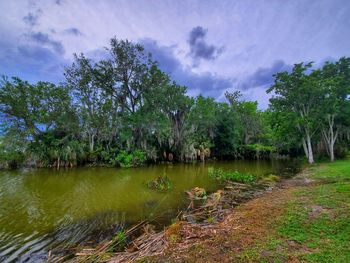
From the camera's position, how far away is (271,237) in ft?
15.9

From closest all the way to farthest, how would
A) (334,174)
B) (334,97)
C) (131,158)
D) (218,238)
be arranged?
(218,238), (334,174), (334,97), (131,158)

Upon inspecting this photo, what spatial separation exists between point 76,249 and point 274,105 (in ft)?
73.5

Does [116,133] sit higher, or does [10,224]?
[116,133]

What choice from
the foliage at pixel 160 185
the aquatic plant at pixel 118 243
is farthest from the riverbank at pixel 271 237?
the foliage at pixel 160 185

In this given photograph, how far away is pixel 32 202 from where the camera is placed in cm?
985

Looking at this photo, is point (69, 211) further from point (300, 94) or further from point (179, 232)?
point (300, 94)

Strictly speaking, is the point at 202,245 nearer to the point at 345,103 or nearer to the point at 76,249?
the point at 76,249

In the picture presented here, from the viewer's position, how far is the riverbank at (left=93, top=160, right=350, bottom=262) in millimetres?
4051

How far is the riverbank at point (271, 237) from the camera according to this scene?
405 cm

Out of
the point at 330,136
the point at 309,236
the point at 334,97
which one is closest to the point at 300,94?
the point at 334,97

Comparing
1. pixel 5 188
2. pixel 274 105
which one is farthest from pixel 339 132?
pixel 5 188

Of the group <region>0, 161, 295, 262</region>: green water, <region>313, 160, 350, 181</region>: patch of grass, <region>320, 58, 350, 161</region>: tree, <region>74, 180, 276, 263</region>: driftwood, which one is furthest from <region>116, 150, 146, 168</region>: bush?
<region>320, 58, 350, 161</region>: tree

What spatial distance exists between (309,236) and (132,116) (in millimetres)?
22513

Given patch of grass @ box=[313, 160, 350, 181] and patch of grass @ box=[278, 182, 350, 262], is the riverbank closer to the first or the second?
patch of grass @ box=[278, 182, 350, 262]
